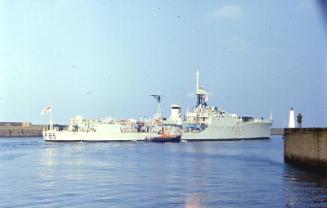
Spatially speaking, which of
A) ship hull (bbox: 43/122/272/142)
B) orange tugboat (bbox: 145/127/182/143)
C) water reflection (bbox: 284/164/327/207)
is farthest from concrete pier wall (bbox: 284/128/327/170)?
ship hull (bbox: 43/122/272/142)

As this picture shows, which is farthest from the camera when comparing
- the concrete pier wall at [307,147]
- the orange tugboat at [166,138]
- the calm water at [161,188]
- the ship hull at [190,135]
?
the ship hull at [190,135]

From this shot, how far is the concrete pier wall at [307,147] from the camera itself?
38.7 metres

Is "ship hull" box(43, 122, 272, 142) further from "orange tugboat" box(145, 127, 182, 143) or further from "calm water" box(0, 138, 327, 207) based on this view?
"calm water" box(0, 138, 327, 207)

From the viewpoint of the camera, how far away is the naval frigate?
126 m

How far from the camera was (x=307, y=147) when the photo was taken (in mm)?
42656

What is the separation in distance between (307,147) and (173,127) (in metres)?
90.2

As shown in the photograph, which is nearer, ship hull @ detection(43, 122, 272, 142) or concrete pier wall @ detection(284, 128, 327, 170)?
concrete pier wall @ detection(284, 128, 327, 170)

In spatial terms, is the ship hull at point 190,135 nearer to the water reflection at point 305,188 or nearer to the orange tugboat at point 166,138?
the orange tugboat at point 166,138

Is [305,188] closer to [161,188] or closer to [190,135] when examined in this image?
[161,188]

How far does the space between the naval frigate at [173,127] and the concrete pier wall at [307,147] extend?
78.6 meters

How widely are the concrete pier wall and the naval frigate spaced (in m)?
78.6

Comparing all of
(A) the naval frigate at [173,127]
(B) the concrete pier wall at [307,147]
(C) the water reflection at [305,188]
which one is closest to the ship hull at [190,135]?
(A) the naval frigate at [173,127]

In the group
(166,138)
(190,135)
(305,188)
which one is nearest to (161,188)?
(305,188)

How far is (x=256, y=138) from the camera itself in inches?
5650
